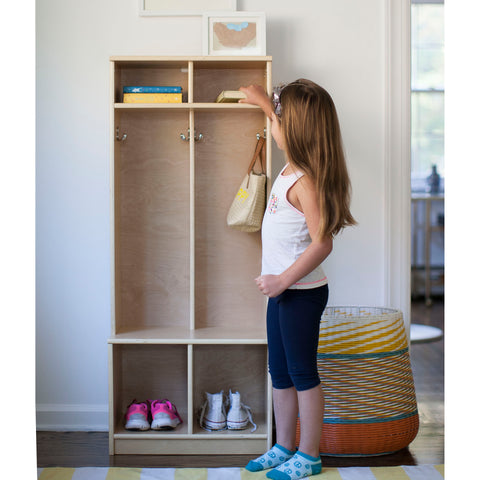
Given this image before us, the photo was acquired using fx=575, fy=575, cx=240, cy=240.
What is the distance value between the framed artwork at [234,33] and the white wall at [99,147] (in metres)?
0.08

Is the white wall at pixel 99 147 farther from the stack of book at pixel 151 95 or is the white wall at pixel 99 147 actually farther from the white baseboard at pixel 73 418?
the stack of book at pixel 151 95

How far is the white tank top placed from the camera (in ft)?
5.99

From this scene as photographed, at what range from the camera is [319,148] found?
1.79m

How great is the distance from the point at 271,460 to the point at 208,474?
22cm

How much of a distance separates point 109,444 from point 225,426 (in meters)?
0.45

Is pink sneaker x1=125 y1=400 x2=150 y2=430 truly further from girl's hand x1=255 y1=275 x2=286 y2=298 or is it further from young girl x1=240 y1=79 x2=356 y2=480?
girl's hand x1=255 y1=275 x2=286 y2=298

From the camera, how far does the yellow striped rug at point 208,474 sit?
6.27 feet

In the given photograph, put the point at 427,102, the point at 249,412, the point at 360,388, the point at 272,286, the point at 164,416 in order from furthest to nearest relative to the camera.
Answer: the point at 427,102 < the point at 249,412 < the point at 164,416 < the point at 360,388 < the point at 272,286

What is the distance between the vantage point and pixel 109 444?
2.19 metres

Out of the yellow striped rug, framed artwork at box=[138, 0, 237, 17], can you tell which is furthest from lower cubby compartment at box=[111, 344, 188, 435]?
framed artwork at box=[138, 0, 237, 17]

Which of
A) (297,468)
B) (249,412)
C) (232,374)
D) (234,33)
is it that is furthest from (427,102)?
(297,468)

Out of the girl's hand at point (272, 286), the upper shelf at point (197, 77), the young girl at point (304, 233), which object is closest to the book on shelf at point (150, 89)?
the upper shelf at point (197, 77)

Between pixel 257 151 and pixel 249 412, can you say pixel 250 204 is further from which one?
pixel 249 412
